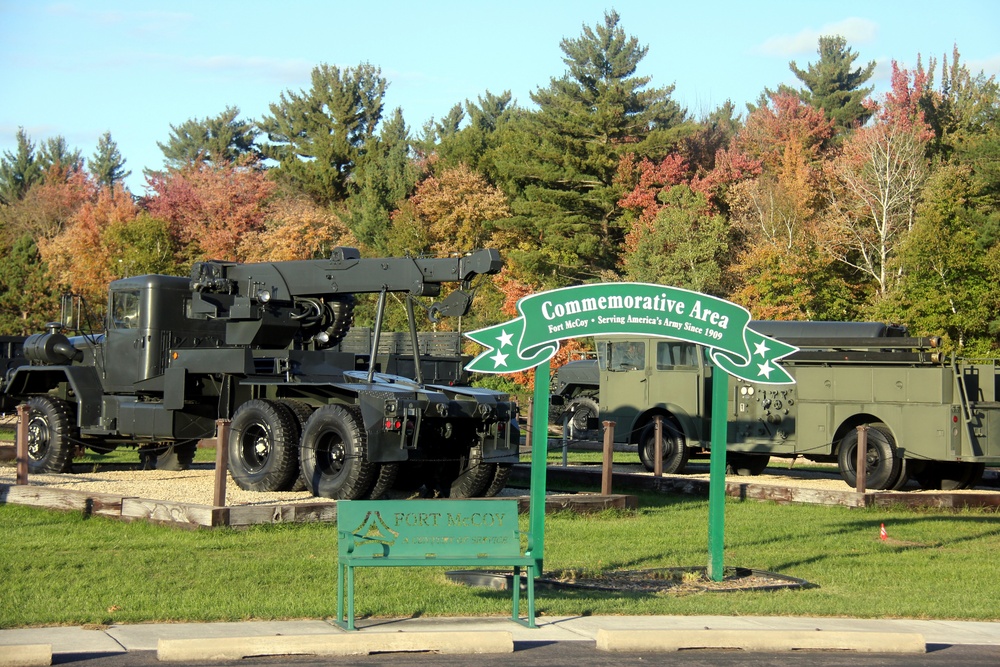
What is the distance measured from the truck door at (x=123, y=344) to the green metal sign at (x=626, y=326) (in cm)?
867

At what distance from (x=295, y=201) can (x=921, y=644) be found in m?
59.1

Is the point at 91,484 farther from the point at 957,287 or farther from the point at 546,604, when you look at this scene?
the point at 957,287

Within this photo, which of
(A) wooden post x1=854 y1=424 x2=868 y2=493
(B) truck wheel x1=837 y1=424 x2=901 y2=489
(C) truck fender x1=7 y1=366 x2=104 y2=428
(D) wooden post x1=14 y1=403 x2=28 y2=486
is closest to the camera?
(D) wooden post x1=14 y1=403 x2=28 y2=486

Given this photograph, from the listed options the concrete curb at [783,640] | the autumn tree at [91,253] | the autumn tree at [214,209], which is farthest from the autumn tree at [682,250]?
the concrete curb at [783,640]

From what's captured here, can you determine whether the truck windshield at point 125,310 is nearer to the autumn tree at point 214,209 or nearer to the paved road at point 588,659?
the paved road at point 588,659

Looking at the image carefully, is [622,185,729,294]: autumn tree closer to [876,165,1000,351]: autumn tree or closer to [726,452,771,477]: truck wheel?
[876,165,1000,351]: autumn tree

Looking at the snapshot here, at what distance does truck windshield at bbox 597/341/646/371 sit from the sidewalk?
1316 cm

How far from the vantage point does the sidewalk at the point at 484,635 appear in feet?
26.7

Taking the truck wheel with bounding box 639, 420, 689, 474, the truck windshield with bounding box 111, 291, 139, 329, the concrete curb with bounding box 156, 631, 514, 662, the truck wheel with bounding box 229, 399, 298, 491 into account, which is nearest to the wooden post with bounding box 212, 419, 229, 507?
the truck wheel with bounding box 229, 399, 298, 491

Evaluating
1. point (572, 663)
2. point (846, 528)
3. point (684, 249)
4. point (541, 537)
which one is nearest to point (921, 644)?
point (572, 663)

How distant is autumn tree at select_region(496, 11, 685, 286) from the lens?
53.7 metres

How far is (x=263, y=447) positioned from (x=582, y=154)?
4106 centimetres

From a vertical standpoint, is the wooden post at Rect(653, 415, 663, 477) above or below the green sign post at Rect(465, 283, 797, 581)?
below

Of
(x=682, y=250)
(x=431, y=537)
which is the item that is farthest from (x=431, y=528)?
(x=682, y=250)
